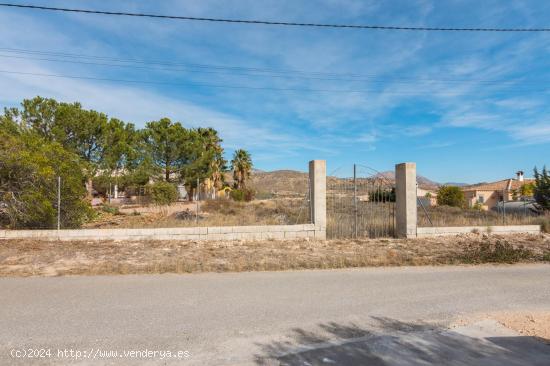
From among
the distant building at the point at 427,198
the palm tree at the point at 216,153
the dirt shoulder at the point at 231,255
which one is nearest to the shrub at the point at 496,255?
the dirt shoulder at the point at 231,255

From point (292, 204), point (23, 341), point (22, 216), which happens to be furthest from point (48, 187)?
point (292, 204)

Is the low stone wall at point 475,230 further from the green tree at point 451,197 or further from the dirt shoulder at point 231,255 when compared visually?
the green tree at point 451,197

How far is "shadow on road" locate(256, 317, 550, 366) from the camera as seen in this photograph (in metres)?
3.74

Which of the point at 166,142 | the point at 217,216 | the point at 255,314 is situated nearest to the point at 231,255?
the point at 255,314

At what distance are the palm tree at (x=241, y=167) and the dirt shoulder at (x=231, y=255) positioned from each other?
39529 mm

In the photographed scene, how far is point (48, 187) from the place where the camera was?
464 inches

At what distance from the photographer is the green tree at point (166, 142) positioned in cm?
3606

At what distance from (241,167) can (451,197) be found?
1035 inches

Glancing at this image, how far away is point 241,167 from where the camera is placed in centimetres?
5116

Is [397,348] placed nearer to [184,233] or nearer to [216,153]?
[184,233]

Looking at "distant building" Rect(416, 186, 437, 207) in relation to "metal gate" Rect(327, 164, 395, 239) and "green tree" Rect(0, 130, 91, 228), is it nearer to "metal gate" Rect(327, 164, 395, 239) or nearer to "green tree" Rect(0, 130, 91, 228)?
"metal gate" Rect(327, 164, 395, 239)

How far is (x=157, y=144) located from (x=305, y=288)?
32.4 metres

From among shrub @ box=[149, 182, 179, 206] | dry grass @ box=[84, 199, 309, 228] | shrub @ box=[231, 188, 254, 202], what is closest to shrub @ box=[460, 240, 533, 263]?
dry grass @ box=[84, 199, 309, 228]

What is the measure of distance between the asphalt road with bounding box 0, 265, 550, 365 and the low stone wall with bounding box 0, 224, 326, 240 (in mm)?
3976
